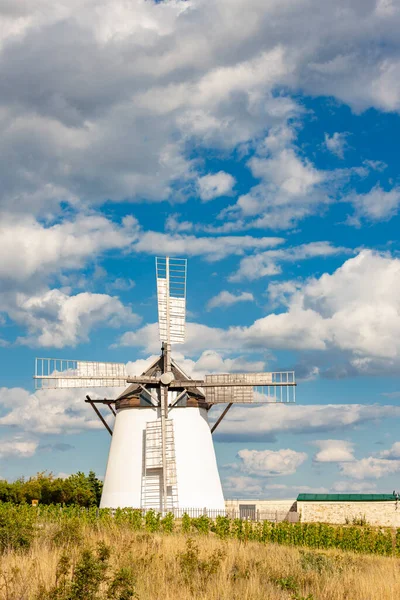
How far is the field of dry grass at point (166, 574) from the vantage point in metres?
10.6

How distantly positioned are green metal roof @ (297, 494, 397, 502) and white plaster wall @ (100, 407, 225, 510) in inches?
750

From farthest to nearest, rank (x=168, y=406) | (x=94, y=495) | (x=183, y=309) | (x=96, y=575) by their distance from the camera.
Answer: (x=94, y=495), (x=183, y=309), (x=168, y=406), (x=96, y=575)

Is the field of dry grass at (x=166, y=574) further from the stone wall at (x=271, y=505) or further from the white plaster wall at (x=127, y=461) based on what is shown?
the stone wall at (x=271, y=505)

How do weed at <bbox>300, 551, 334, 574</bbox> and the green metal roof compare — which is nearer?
weed at <bbox>300, 551, 334, 574</bbox>

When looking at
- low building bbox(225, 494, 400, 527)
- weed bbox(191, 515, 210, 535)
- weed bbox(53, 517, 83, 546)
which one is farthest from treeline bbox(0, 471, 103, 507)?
weed bbox(53, 517, 83, 546)

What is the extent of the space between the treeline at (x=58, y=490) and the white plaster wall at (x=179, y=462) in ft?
39.3


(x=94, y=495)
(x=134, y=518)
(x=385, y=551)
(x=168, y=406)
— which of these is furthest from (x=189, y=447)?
(x=94, y=495)

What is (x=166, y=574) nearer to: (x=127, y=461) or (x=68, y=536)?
(x=68, y=536)

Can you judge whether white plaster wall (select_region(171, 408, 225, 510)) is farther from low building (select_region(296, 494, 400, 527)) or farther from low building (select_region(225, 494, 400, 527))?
low building (select_region(296, 494, 400, 527))

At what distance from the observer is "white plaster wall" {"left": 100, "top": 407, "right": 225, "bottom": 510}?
3088 centimetres

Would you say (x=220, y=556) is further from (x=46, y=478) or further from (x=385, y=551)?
(x=46, y=478)

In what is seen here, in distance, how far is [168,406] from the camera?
1226 inches

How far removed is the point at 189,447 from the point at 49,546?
15438mm

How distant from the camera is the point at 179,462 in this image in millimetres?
30969
